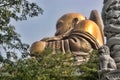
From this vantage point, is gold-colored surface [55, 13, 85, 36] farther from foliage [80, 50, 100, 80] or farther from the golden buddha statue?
foliage [80, 50, 100, 80]

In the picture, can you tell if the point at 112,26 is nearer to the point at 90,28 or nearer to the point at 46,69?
the point at 46,69

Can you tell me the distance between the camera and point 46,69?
9.95 meters

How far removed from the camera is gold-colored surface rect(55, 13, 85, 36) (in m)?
25.2

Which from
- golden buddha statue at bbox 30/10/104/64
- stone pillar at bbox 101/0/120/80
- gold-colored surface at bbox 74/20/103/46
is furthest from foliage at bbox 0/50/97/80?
gold-colored surface at bbox 74/20/103/46

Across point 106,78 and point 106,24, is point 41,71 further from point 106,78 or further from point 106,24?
point 106,78

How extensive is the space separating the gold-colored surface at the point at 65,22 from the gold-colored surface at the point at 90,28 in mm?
883

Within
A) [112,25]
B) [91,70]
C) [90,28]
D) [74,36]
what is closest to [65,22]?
[90,28]

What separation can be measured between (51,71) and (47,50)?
3.60ft

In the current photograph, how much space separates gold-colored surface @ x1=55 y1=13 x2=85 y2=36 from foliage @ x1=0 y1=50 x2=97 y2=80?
14480 mm

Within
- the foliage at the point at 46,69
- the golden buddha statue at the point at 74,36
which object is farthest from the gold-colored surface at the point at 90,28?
the foliage at the point at 46,69

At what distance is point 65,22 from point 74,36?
81.5 inches

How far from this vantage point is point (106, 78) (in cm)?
652

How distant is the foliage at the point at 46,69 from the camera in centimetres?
922

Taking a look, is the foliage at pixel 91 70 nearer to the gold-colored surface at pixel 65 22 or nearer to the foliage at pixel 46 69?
the foliage at pixel 46 69
